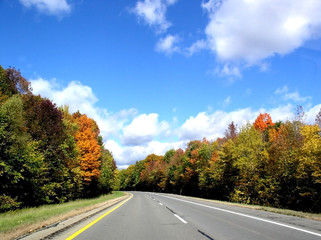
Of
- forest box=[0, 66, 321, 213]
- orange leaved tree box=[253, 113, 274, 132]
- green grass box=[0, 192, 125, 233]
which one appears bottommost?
green grass box=[0, 192, 125, 233]

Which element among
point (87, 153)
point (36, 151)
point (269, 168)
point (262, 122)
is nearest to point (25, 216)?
point (36, 151)

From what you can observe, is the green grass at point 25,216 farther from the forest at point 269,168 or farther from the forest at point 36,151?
the forest at point 269,168

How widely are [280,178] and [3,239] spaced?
2797 centimetres

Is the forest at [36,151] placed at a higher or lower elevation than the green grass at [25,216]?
higher

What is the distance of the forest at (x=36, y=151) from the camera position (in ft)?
64.4

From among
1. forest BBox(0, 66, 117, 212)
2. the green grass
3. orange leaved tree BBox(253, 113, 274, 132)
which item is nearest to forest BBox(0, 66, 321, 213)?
forest BBox(0, 66, 117, 212)

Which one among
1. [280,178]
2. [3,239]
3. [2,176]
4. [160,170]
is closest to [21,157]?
[2,176]

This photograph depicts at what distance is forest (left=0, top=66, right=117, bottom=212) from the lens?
64.4ft

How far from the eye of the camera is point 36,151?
925 inches

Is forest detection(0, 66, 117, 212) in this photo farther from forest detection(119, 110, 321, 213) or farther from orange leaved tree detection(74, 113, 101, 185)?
forest detection(119, 110, 321, 213)

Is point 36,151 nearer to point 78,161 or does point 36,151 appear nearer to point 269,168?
point 78,161

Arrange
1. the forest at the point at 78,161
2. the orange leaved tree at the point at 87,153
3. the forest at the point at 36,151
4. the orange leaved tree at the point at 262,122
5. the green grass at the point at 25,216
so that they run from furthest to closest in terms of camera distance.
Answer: the orange leaved tree at the point at 262,122, the orange leaved tree at the point at 87,153, the forest at the point at 78,161, the forest at the point at 36,151, the green grass at the point at 25,216

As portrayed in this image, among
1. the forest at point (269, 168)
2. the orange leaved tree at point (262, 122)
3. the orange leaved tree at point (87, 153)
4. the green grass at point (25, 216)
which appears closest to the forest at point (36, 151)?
the orange leaved tree at point (87, 153)

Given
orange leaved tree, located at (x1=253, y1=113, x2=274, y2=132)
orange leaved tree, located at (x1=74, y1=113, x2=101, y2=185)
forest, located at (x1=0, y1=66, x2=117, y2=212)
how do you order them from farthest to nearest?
orange leaved tree, located at (x1=253, y1=113, x2=274, y2=132) < orange leaved tree, located at (x1=74, y1=113, x2=101, y2=185) < forest, located at (x1=0, y1=66, x2=117, y2=212)
